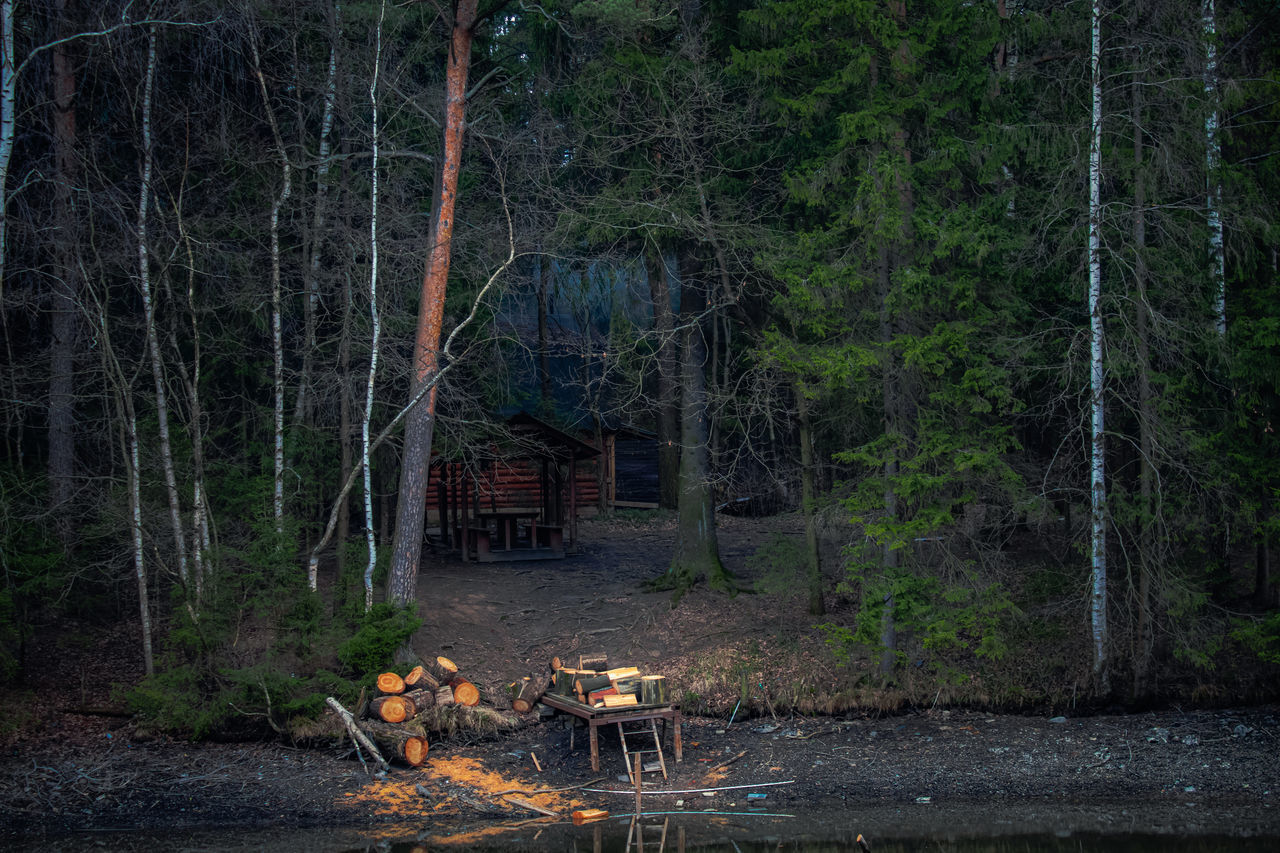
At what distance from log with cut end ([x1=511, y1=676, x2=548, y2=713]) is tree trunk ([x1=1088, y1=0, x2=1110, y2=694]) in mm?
6963

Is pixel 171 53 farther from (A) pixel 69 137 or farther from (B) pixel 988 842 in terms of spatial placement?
(B) pixel 988 842

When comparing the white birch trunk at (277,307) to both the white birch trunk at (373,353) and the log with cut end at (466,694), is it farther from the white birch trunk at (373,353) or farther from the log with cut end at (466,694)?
the log with cut end at (466,694)

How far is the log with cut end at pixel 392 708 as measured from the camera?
1174 centimetres

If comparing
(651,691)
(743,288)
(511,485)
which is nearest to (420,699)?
(651,691)

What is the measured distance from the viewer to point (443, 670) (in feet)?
42.4

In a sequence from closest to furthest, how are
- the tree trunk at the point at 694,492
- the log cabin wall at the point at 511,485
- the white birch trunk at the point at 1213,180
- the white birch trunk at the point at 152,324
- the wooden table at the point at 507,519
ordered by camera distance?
1. the white birch trunk at the point at 1213,180
2. the white birch trunk at the point at 152,324
3. the tree trunk at the point at 694,492
4. the wooden table at the point at 507,519
5. the log cabin wall at the point at 511,485

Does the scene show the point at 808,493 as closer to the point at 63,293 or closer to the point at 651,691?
the point at 651,691

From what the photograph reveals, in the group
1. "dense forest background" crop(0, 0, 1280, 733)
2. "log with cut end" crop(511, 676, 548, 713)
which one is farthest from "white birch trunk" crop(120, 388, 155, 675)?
"log with cut end" crop(511, 676, 548, 713)

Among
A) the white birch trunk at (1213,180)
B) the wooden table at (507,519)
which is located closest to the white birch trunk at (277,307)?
the wooden table at (507,519)

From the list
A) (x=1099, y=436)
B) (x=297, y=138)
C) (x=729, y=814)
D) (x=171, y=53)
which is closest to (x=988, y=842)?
(x=729, y=814)

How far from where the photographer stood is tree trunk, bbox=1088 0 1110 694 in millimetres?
12125

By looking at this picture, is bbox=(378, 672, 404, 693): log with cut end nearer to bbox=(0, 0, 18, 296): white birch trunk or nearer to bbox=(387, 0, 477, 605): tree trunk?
bbox=(387, 0, 477, 605): tree trunk

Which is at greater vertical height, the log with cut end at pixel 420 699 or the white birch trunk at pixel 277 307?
the white birch trunk at pixel 277 307

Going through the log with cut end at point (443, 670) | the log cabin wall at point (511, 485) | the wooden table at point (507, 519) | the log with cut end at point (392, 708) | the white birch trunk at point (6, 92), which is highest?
the white birch trunk at point (6, 92)
